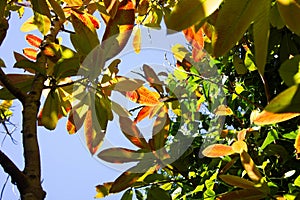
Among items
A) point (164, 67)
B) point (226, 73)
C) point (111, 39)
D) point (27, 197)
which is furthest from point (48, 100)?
point (226, 73)

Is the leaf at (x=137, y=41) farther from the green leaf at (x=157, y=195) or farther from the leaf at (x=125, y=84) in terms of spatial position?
the green leaf at (x=157, y=195)

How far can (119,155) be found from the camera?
770 millimetres

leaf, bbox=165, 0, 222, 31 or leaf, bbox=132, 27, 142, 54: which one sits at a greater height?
leaf, bbox=132, 27, 142, 54

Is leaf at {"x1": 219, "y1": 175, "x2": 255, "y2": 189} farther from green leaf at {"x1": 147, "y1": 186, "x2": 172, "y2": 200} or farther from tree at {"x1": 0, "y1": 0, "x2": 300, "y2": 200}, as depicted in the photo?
green leaf at {"x1": 147, "y1": 186, "x2": 172, "y2": 200}

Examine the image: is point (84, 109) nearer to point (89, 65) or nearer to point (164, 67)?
point (89, 65)

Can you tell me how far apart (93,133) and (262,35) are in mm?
456

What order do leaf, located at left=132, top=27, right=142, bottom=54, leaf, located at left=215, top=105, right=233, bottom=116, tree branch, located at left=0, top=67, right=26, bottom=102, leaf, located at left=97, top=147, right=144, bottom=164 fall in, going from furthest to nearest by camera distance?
leaf, located at left=215, top=105, right=233, bottom=116, leaf, located at left=132, top=27, right=142, bottom=54, leaf, located at left=97, top=147, right=144, bottom=164, tree branch, located at left=0, top=67, right=26, bottom=102

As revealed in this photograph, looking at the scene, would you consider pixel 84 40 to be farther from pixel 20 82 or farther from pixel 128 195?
pixel 128 195

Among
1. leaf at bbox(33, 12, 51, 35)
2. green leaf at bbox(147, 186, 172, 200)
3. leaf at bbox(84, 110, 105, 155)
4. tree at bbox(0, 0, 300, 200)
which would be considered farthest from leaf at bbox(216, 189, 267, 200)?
leaf at bbox(33, 12, 51, 35)

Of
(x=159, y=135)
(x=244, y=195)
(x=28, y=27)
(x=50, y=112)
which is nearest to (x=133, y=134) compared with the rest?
(x=159, y=135)

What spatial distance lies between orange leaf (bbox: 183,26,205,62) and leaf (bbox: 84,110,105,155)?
251 millimetres

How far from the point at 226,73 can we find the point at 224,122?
150 millimetres

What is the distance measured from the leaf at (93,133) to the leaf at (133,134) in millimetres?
54

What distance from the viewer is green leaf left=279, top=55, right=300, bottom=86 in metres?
0.39
